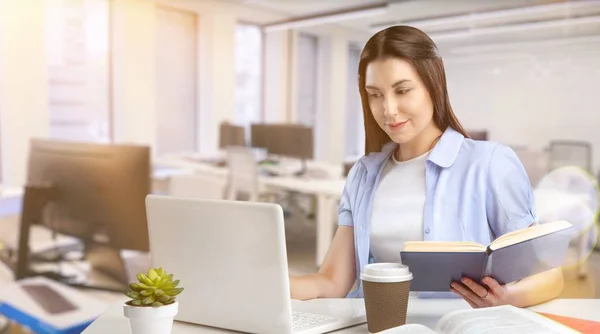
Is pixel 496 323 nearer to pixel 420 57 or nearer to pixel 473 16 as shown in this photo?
pixel 420 57

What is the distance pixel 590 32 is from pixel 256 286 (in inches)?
263

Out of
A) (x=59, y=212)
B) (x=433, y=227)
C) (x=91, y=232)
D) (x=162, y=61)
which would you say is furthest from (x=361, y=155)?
(x=162, y=61)

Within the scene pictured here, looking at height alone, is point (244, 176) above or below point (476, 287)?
below

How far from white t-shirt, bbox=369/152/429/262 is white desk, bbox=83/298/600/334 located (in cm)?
17

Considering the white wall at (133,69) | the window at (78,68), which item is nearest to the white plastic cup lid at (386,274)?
the window at (78,68)

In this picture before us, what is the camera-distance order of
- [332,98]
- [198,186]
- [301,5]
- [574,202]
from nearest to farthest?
[574,202], [198,186], [301,5], [332,98]

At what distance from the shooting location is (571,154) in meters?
5.68

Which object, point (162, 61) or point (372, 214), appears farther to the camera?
point (162, 61)

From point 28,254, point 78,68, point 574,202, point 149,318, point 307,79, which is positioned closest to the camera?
point 149,318

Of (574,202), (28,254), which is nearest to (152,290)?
(28,254)

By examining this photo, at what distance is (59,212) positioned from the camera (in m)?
2.40

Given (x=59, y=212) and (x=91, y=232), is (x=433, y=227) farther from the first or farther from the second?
(x=59, y=212)

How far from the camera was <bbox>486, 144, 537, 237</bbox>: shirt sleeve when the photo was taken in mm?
1293

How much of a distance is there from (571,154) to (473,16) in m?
1.73
